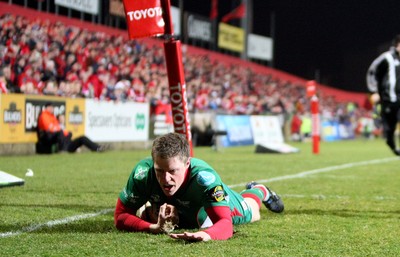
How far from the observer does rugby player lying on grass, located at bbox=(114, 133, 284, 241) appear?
4266 mm

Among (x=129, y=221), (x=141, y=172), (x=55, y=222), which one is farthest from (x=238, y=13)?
(x=141, y=172)

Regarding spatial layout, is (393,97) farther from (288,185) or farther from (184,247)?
(184,247)

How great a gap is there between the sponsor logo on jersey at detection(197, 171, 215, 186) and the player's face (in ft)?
0.38

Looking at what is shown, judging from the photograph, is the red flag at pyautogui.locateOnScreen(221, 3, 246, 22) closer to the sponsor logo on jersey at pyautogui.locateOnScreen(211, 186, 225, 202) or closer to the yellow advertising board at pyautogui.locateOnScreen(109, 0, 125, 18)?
the yellow advertising board at pyautogui.locateOnScreen(109, 0, 125, 18)

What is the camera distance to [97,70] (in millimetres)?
22078

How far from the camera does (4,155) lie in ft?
48.9

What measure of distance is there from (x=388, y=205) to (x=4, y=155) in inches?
404

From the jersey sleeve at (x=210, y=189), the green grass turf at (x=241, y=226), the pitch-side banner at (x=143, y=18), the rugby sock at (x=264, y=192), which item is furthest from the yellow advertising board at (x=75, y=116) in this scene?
the jersey sleeve at (x=210, y=189)

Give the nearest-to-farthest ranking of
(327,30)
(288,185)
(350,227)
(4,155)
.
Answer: (350,227), (288,185), (4,155), (327,30)

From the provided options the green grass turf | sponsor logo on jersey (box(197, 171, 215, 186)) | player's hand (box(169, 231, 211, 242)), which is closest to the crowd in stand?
the green grass turf

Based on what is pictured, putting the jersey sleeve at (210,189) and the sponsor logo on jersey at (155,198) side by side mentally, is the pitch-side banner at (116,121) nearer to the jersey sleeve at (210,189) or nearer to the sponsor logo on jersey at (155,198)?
the sponsor logo on jersey at (155,198)

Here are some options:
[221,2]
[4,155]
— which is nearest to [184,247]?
[4,155]

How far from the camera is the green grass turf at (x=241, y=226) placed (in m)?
4.20

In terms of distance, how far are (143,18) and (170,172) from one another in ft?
7.16
